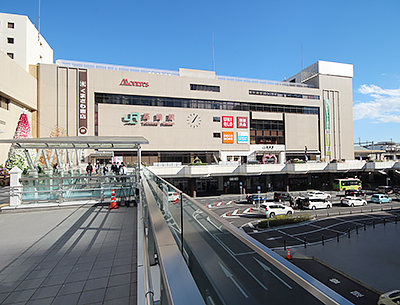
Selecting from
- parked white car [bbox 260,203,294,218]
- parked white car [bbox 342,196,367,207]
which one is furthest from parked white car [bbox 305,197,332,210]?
parked white car [bbox 260,203,294,218]

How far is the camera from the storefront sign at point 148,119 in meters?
40.7

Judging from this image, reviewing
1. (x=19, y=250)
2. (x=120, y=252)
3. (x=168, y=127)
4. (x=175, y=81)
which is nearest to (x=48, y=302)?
(x=120, y=252)

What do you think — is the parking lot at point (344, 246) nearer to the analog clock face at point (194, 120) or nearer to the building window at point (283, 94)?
the analog clock face at point (194, 120)

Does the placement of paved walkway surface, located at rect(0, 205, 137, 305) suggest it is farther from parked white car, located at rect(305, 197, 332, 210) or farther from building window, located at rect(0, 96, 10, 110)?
building window, located at rect(0, 96, 10, 110)

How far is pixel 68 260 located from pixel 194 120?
4069cm

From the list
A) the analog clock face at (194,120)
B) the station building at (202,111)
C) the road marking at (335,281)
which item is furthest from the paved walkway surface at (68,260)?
the analog clock face at (194,120)

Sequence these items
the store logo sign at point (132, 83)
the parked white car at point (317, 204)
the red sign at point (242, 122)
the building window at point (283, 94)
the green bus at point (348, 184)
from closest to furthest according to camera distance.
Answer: the parked white car at point (317, 204) < the store logo sign at point (132, 83) < the green bus at point (348, 184) < the red sign at point (242, 122) < the building window at point (283, 94)

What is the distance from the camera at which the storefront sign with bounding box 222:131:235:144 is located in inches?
1813

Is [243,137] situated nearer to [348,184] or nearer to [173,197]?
[348,184]

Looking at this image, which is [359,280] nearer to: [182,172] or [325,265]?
[325,265]

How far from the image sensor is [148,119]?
4172cm

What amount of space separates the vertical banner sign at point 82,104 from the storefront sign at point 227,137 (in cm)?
2496

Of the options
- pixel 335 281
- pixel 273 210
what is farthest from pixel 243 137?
pixel 335 281

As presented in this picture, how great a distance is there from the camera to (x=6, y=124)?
28219 millimetres
